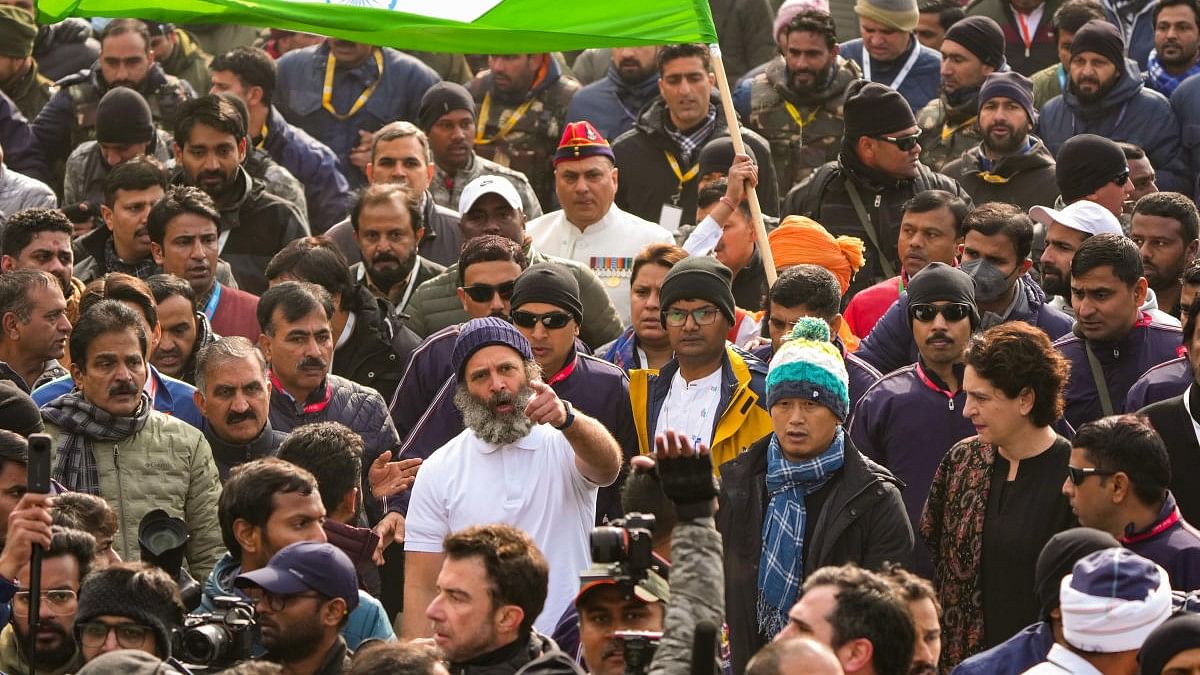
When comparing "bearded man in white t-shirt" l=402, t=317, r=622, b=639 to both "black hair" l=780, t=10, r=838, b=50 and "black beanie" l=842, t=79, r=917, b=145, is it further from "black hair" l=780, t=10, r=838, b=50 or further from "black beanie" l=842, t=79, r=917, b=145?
"black hair" l=780, t=10, r=838, b=50

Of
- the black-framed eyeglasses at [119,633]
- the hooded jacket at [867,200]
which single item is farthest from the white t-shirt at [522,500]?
the hooded jacket at [867,200]

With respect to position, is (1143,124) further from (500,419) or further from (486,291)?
(500,419)

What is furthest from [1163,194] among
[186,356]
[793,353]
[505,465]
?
[186,356]

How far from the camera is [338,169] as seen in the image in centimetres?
1409

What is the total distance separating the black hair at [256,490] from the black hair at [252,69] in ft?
18.9

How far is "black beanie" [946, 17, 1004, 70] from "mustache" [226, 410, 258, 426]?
5.80 meters

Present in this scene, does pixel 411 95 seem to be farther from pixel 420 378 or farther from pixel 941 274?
pixel 941 274

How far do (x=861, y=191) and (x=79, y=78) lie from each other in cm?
527

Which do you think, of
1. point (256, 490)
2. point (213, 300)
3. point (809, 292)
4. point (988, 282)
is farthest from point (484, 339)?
point (213, 300)

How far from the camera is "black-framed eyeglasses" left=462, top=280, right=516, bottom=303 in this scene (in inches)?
420

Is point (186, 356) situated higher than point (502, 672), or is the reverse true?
point (186, 356)

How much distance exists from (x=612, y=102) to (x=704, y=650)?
8924mm

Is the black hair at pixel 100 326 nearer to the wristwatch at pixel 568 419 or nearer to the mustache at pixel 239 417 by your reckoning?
the mustache at pixel 239 417

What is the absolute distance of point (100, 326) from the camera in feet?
31.0
